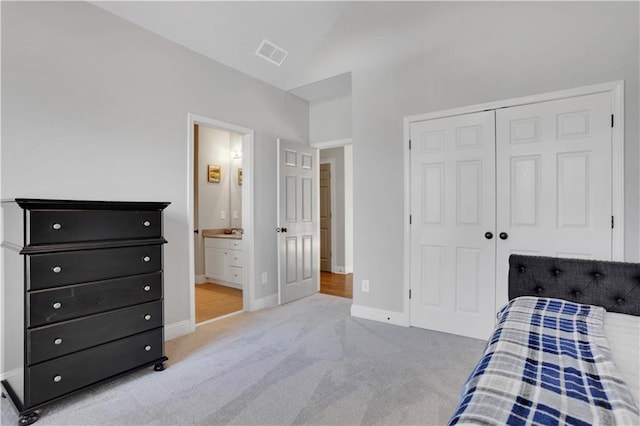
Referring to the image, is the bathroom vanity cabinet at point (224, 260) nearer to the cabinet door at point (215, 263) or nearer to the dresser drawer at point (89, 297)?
the cabinet door at point (215, 263)

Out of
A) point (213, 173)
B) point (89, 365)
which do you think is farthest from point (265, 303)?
point (213, 173)

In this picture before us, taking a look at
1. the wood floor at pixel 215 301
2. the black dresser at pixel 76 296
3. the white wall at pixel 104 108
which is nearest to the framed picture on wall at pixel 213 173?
the wood floor at pixel 215 301

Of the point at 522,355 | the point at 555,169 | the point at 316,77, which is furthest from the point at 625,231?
the point at 316,77

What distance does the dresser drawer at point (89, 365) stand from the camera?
6.22 ft

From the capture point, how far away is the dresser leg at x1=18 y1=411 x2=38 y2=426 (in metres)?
1.83

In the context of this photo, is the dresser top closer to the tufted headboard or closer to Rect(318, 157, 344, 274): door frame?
the tufted headboard

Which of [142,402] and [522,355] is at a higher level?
[522,355]

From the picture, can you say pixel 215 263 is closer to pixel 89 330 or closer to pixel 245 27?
pixel 89 330

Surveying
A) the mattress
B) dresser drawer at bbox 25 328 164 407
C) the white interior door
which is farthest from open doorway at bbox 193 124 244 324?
the mattress

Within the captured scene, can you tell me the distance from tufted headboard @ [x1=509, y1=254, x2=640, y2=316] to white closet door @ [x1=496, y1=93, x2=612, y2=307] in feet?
2.72

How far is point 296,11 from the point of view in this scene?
11.5 feet

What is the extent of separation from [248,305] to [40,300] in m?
2.24

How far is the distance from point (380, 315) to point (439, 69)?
8.20ft

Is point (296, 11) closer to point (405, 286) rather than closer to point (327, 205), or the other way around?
point (405, 286)
